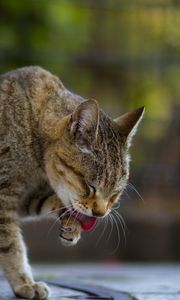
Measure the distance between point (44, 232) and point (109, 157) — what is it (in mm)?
3066

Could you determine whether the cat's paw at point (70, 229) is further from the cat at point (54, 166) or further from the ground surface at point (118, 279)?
the ground surface at point (118, 279)

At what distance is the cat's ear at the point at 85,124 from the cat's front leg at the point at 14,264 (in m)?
0.56

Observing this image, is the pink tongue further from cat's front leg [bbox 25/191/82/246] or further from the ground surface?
the ground surface

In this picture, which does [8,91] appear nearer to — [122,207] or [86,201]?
[86,201]

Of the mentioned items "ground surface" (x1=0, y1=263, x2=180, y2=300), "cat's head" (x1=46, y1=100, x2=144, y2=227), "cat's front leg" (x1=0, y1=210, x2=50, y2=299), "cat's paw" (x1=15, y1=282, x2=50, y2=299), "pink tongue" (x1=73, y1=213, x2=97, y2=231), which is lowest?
"ground surface" (x1=0, y1=263, x2=180, y2=300)

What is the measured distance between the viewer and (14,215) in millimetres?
5387

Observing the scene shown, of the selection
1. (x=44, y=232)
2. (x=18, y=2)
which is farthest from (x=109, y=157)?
(x=18, y=2)

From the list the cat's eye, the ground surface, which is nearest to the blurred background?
the ground surface

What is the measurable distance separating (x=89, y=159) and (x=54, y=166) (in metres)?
0.23

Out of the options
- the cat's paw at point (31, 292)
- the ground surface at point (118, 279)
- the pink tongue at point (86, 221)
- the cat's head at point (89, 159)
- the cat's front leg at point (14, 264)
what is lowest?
the ground surface at point (118, 279)

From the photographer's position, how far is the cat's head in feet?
17.1

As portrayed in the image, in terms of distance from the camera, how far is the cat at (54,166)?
207 inches

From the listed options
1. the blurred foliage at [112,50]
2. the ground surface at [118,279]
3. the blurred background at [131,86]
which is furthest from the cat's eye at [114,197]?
the blurred foliage at [112,50]

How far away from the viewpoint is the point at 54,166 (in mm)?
5402
